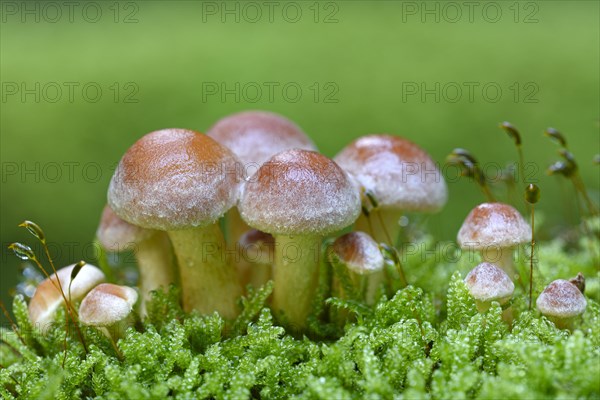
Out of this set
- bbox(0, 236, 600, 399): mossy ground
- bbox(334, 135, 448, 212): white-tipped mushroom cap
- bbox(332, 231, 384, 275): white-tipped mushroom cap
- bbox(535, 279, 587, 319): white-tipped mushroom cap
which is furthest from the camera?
bbox(334, 135, 448, 212): white-tipped mushroom cap

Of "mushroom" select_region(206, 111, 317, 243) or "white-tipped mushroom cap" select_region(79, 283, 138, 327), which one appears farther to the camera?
"mushroom" select_region(206, 111, 317, 243)

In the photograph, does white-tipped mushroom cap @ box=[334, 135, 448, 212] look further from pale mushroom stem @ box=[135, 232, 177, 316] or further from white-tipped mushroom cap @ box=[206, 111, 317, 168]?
pale mushroom stem @ box=[135, 232, 177, 316]

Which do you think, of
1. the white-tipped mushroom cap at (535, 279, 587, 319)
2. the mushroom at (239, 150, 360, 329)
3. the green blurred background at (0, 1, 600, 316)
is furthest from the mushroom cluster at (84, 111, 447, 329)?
the green blurred background at (0, 1, 600, 316)

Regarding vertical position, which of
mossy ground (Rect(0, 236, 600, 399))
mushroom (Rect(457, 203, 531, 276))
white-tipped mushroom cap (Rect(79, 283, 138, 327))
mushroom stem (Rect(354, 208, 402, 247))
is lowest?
mossy ground (Rect(0, 236, 600, 399))

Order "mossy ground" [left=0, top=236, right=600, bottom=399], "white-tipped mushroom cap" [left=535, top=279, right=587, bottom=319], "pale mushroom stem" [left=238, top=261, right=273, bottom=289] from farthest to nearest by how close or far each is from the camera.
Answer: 1. "pale mushroom stem" [left=238, top=261, right=273, bottom=289]
2. "white-tipped mushroom cap" [left=535, top=279, right=587, bottom=319]
3. "mossy ground" [left=0, top=236, right=600, bottom=399]

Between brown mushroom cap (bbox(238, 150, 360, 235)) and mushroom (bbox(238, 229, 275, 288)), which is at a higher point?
brown mushroom cap (bbox(238, 150, 360, 235))

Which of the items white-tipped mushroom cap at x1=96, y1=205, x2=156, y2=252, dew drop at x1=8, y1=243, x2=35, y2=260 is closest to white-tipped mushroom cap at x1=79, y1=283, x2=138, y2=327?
dew drop at x1=8, y1=243, x2=35, y2=260

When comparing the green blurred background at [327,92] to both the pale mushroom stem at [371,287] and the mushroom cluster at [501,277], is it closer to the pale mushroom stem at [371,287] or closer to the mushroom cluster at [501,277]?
the pale mushroom stem at [371,287]

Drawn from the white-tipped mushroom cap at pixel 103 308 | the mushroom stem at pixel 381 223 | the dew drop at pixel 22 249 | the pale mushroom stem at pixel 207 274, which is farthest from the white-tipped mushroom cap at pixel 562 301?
the dew drop at pixel 22 249

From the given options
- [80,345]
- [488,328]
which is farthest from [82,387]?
[488,328]
